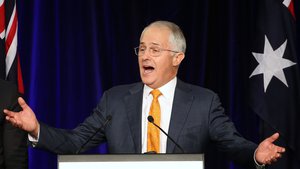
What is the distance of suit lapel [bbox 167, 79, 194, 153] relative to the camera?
286cm

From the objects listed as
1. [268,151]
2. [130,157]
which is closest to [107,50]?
[268,151]

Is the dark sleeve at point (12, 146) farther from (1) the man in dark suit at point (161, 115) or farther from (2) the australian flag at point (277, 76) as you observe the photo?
(2) the australian flag at point (277, 76)

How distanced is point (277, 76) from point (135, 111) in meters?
1.29

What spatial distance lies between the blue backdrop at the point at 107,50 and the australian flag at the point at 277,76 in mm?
479

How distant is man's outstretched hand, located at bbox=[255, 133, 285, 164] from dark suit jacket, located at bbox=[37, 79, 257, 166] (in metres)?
0.27

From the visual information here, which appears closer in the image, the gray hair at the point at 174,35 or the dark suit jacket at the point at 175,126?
the dark suit jacket at the point at 175,126

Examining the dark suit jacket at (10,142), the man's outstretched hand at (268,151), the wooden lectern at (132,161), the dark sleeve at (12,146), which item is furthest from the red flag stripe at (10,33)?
the man's outstretched hand at (268,151)

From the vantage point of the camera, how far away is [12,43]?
3.78 metres

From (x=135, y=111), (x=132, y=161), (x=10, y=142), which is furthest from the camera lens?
(x=135, y=111)

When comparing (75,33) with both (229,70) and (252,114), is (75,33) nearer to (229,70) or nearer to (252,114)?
(229,70)

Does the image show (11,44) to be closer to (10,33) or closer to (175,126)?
(10,33)

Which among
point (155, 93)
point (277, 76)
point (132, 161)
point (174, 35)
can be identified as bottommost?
point (132, 161)

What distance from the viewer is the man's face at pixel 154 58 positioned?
299cm

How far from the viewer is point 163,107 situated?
9.75 ft
